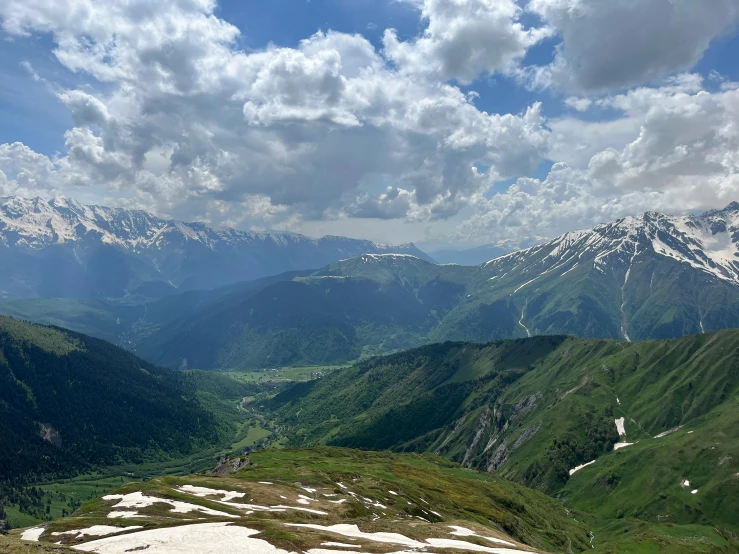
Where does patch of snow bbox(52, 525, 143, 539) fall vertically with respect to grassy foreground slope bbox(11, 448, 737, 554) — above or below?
above

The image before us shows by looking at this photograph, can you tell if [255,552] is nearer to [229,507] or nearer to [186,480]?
[229,507]

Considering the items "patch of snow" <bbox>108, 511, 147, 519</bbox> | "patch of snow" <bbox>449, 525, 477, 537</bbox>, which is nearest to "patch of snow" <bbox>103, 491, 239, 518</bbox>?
"patch of snow" <bbox>108, 511, 147, 519</bbox>

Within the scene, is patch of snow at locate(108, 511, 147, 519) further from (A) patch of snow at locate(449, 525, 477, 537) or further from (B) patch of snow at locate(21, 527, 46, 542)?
(A) patch of snow at locate(449, 525, 477, 537)

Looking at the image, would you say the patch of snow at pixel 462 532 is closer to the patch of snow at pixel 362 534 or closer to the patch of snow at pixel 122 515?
the patch of snow at pixel 362 534

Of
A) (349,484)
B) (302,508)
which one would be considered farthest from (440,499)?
(302,508)

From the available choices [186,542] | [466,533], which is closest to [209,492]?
[186,542]

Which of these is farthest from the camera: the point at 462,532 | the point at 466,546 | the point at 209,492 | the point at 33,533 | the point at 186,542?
the point at 209,492

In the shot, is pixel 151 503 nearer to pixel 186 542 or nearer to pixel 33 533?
pixel 33 533

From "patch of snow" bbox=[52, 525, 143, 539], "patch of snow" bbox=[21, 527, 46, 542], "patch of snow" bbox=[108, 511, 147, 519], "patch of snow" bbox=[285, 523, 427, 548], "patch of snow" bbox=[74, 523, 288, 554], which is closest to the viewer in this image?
"patch of snow" bbox=[74, 523, 288, 554]

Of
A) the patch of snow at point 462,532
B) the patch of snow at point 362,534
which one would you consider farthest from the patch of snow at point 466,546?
the patch of snow at point 462,532
